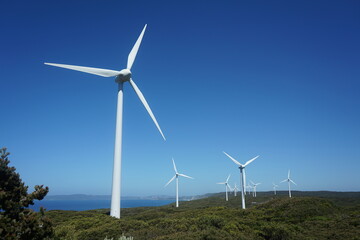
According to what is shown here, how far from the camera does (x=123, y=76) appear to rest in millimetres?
31078

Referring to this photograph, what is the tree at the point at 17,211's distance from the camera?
9.10 metres

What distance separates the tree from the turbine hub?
22.3 m

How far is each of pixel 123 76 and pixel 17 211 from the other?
76.1ft

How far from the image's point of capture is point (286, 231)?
63.4 feet

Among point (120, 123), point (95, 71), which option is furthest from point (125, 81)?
point (120, 123)

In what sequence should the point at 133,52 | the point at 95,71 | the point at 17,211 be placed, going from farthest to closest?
the point at 133,52 → the point at 95,71 → the point at 17,211

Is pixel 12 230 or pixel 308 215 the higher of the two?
pixel 12 230

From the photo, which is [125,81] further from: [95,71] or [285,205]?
[285,205]

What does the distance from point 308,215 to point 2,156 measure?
36133 millimetres

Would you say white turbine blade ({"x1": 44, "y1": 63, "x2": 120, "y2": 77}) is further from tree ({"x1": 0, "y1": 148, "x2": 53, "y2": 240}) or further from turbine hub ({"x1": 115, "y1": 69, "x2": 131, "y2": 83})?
tree ({"x1": 0, "y1": 148, "x2": 53, "y2": 240})

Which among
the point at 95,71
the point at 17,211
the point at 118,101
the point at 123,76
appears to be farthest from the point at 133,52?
the point at 17,211

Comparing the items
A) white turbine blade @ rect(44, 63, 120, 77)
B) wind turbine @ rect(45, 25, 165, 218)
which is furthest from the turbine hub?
white turbine blade @ rect(44, 63, 120, 77)

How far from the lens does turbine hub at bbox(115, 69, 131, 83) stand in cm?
3106

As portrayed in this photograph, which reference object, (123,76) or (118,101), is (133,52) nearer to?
(123,76)
